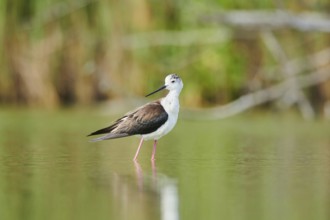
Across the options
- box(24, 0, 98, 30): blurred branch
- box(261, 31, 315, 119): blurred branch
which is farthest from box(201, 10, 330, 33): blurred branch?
box(24, 0, 98, 30): blurred branch

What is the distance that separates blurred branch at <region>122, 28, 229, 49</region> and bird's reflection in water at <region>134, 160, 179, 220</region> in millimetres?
7861

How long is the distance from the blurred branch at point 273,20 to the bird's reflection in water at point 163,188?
5.60 m

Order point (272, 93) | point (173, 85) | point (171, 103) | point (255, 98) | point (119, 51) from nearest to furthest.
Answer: point (171, 103), point (173, 85), point (255, 98), point (272, 93), point (119, 51)

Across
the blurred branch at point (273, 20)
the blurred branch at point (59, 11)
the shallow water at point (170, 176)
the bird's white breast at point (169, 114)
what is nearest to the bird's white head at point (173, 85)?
the bird's white breast at point (169, 114)

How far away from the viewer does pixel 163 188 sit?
19.6 feet

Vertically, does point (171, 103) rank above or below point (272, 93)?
below

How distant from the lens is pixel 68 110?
569 inches

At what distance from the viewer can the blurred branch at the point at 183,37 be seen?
48.9 ft

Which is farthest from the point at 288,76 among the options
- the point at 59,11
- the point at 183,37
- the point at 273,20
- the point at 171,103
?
the point at 171,103

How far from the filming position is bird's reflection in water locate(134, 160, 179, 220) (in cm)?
512

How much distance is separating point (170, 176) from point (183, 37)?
340 inches

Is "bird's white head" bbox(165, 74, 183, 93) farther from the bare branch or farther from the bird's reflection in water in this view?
the bare branch

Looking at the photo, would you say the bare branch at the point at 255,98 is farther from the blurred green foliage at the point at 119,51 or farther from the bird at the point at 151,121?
the bird at the point at 151,121

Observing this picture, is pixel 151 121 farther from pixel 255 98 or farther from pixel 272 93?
pixel 272 93
